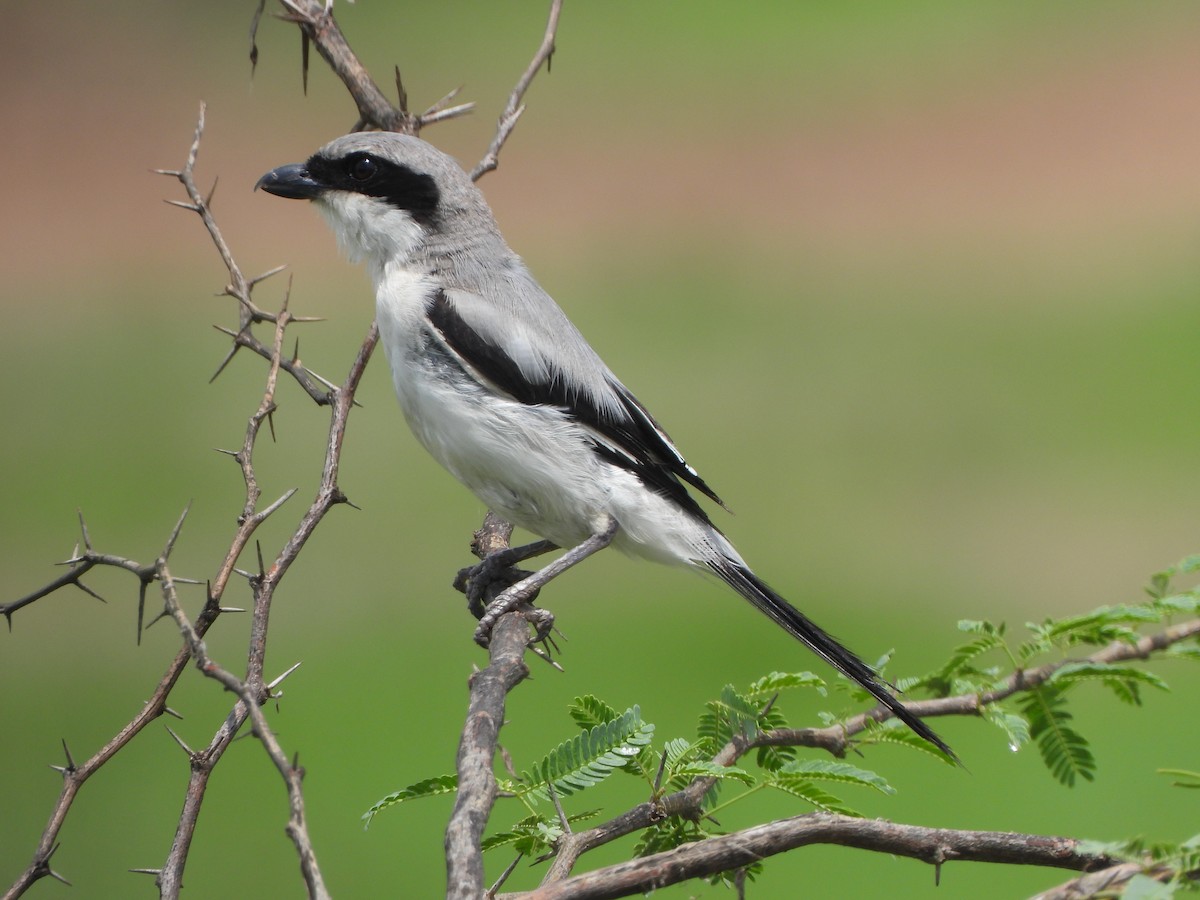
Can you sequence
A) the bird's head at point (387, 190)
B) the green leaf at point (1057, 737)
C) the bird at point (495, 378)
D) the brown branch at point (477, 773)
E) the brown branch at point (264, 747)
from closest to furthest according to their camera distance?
1. the brown branch at point (264, 747)
2. the brown branch at point (477, 773)
3. the green leaf at point (1057, 737)
4. the bird at point (495, 378)
5. the bird's head at point (387, 190)

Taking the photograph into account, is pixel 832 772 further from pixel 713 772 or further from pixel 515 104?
pixel 515 104

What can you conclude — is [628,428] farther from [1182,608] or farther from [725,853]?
[725,853]

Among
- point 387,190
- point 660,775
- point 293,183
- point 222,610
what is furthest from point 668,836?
point 293,183

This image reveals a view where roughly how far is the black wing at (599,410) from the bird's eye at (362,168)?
0.31 metres

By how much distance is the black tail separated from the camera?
4.70ft

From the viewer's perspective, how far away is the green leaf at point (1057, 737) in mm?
1499

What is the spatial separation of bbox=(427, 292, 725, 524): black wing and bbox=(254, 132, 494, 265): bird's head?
8.5 inches

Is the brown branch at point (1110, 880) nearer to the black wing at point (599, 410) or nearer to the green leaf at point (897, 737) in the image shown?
the green leaf at point (897, 737)

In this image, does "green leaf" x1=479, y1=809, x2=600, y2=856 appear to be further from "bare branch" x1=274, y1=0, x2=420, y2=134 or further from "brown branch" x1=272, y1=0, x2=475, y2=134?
"bare branch" x1=274, y1=0, x2=420, y2=134

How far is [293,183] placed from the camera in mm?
2234

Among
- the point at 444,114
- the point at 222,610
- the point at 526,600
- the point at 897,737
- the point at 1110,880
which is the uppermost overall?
the point at 444,114

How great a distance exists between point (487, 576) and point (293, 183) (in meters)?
0.84

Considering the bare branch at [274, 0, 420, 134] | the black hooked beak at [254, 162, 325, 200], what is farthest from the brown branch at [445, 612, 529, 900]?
the bare branch at [274, 0, 420, 134]

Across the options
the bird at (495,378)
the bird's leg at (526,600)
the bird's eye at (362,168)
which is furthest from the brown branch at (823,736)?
Result: the bird's eye at (362,168)
